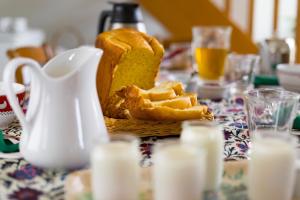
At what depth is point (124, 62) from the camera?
4.27ft

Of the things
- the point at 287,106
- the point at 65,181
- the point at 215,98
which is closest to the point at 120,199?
the point at 65,181

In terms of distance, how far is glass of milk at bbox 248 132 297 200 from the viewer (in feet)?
2.40

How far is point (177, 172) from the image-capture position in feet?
2.32

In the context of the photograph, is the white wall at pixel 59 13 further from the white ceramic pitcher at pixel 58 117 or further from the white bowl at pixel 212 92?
the white ceramic pitcher at pixel 58 117

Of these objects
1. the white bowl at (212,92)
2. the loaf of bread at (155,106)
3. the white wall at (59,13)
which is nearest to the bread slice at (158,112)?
the loaf of bread at (155,106)

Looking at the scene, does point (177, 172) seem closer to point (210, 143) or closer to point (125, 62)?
point (210, 143)

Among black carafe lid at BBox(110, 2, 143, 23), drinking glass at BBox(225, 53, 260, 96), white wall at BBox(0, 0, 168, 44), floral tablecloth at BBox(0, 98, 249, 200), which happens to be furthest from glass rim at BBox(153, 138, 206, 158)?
white wall at BBox(0, 0, 168, 44)

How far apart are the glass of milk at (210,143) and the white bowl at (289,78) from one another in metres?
0.87

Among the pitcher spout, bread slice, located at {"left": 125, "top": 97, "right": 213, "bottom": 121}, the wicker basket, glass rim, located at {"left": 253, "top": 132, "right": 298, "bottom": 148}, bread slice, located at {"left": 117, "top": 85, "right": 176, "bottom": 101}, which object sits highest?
the pitcher spout

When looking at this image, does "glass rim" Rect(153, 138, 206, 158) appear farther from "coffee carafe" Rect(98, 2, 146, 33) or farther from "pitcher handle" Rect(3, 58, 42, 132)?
"coffee carafe" Rect(98, 2, 146, 33)

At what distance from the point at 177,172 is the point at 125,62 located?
0.64m

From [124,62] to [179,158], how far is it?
0.62 meters

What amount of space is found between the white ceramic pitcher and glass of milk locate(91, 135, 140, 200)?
167 mm

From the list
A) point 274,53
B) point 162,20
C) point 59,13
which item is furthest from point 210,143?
point 59,13
